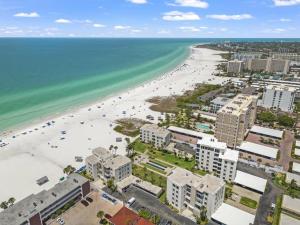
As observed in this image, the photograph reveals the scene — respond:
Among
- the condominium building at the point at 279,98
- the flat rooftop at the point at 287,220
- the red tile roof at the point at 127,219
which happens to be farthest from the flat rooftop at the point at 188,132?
the condominium building at the point at 279,98

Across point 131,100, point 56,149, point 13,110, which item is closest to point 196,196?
point 56,149

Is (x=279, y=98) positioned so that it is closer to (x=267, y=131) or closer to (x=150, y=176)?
(x=267, y=131)

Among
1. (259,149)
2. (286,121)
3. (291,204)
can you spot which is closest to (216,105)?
(286,121)

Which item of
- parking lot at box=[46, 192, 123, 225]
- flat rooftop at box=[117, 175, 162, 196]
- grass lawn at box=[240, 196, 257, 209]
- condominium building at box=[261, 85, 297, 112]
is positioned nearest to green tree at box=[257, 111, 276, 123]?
condominium building at box=[261, 85, 297, 112]

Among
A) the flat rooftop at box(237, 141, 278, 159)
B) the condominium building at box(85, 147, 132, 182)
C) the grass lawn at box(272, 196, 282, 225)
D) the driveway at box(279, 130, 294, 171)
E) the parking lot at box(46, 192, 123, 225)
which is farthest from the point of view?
the flat rooftop at box(237, 141, 278, 159)

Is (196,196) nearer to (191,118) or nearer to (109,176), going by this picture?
(109,176)

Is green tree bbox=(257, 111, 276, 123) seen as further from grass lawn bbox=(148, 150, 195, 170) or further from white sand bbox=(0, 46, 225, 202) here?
grass lawn bbox=(148, 150, 195, 170)

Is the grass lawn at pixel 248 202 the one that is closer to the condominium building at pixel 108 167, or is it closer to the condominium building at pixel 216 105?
the condominium building at pixel 108 167
